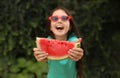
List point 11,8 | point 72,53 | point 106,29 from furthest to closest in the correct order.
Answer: point 106,29 → point 11,8 → point 72,53

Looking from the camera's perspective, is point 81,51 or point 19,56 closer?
point 81,51

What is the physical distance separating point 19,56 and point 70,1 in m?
1.31

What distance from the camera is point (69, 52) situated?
388 cm

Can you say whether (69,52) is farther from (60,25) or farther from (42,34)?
(42,34)

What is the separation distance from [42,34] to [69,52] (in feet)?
10.5

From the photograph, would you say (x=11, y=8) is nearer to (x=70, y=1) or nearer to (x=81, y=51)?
(x=70, y=1)

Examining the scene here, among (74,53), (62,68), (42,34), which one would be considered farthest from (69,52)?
(42,34)

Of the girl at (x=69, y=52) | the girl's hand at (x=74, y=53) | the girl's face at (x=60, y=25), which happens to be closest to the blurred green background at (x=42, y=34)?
the girl at (x=69, y=52)

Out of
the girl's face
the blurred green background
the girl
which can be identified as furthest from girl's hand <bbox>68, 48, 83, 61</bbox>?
the blurred green background

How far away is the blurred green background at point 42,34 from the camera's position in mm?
7008

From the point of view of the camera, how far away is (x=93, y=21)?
7117mm

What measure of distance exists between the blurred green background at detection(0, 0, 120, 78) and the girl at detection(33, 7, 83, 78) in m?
2.72

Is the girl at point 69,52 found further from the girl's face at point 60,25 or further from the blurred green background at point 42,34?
the blurred green background at point 42,34

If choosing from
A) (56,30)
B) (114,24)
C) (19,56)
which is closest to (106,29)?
(114,24)
